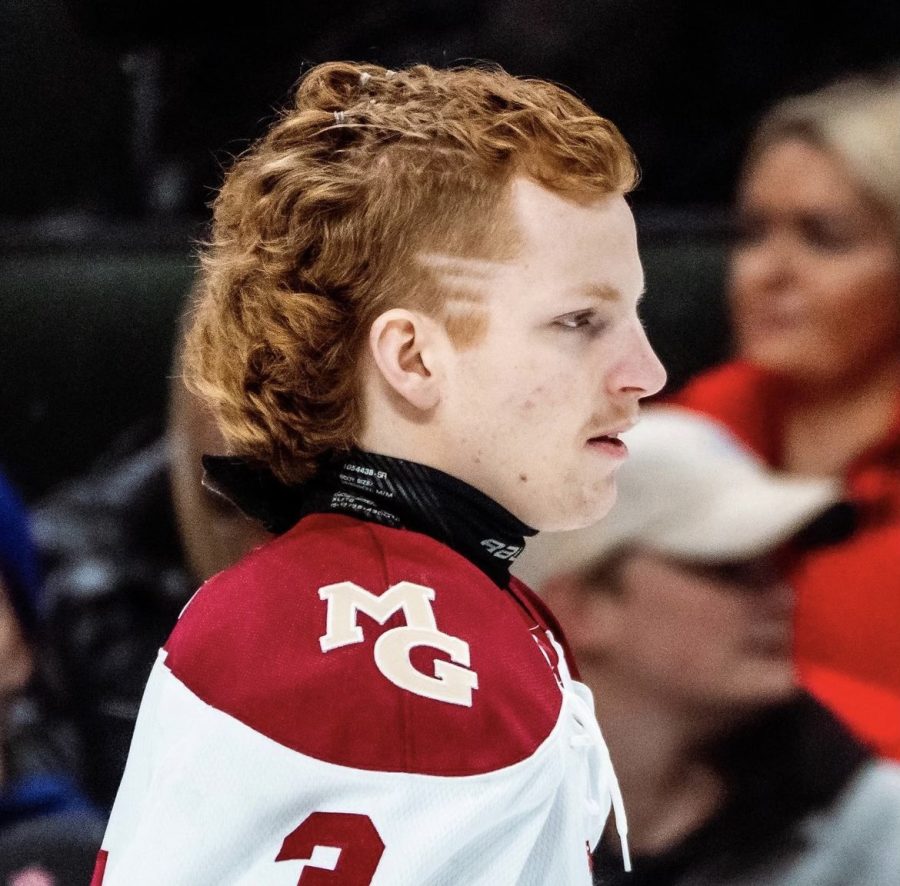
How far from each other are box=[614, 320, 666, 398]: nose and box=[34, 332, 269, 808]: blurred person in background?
966mm

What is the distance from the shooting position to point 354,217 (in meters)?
0.79

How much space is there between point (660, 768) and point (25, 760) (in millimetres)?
855

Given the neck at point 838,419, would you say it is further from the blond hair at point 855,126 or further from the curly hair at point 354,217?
the curly hair at point 354,217

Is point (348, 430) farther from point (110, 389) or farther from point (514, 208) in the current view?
point (110, 389)

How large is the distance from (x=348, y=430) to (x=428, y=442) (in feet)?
0.18

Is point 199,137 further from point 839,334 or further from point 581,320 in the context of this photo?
point 581,320

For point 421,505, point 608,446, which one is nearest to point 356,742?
point 421,505

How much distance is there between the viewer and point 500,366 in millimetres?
796

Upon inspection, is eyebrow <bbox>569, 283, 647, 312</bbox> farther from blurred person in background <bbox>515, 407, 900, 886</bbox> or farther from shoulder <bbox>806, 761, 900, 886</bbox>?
shoulder <bbox>806, 761, 900, 886</bbox>

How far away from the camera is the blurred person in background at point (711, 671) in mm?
1728

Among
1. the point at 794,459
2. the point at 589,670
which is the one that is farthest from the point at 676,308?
the point at 589,670

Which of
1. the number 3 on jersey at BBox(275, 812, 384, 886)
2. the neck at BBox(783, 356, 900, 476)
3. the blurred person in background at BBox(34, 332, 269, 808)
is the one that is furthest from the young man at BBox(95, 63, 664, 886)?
the neck at BBox(783, 356, 900, 476)

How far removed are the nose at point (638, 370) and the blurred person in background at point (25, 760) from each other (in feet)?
3.63

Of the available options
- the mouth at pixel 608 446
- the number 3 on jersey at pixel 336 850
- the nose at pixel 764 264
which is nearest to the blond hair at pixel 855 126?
the nose at pixel 764 264
